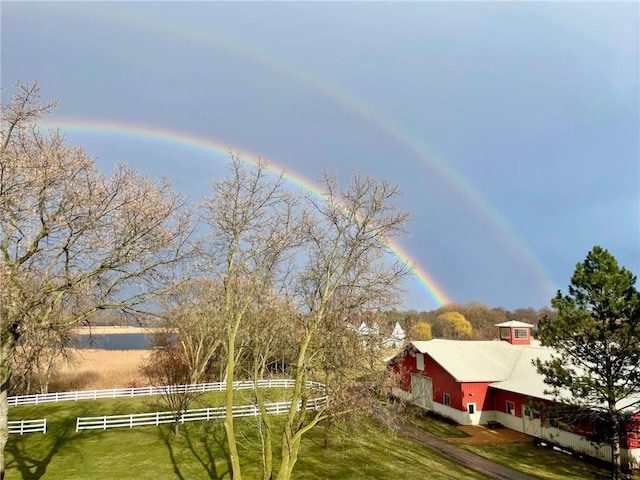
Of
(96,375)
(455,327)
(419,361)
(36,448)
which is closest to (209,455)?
(36,448)

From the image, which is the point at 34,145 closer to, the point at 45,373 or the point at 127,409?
the point at 127,409

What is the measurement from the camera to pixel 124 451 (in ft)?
64.8

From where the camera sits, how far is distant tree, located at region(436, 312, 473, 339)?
325ft

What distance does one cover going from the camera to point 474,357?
33938mm

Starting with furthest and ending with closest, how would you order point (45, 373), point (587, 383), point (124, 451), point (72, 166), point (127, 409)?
point (45, 373), point (127, 409), point (124, 451), point (587, 383), point (72, 166)

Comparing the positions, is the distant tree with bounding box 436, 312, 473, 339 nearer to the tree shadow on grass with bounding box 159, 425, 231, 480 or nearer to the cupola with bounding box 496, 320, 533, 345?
the cupola with bounding box 496, 320, 533, 345

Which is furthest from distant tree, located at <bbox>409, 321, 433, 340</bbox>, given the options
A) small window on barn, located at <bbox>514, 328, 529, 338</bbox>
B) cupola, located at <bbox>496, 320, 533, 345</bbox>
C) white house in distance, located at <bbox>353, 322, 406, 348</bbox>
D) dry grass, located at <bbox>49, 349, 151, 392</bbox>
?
dry grass, located at <bbox>49, 349, 151, 392</bbox>

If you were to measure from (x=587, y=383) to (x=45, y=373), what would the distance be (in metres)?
35.9

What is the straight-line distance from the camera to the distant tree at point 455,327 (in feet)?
→ 325

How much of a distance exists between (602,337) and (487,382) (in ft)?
43.6

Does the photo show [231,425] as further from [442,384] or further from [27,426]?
[442,384]

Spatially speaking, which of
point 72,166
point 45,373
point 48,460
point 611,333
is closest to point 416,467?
point 611,333

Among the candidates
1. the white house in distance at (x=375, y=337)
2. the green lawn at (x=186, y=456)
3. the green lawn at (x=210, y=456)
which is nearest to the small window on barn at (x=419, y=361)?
the green lawn at (x=210, y=456)

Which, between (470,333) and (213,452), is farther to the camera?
(470,333)
